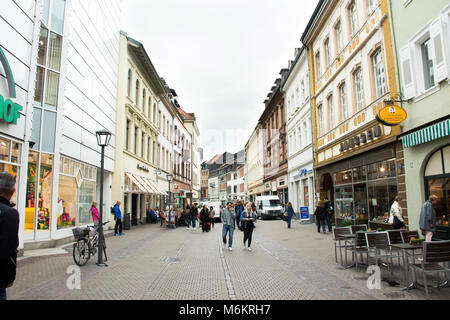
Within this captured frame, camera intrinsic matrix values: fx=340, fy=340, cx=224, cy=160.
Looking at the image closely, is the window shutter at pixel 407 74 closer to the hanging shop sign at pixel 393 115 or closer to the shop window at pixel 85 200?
the hanging shop sign at pixel 393 115

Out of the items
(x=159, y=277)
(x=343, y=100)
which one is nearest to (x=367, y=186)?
(x=343, y=100)

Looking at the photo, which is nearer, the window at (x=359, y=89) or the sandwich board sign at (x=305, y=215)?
the window at (x=359, y=89)

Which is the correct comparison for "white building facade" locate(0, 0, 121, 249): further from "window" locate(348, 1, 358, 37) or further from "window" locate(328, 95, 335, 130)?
"window" locate(328, 95, 335, 130)

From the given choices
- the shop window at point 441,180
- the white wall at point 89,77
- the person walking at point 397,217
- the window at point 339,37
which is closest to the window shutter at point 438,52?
the shop window at point 441,180

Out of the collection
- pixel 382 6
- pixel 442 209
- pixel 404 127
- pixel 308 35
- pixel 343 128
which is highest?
pixel 308 35

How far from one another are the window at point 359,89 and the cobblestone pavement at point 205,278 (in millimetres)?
8378

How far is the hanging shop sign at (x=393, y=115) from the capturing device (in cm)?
1170

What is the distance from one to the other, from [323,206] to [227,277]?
12.2 m

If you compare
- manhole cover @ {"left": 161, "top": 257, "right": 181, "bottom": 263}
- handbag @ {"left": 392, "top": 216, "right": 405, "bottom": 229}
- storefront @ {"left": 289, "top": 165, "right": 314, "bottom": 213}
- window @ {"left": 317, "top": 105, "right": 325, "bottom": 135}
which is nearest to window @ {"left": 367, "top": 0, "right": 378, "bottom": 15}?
window @ {"left": 317, "top": 105, "right": 325, "bottom": 135}

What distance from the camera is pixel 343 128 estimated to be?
1856 centimetres

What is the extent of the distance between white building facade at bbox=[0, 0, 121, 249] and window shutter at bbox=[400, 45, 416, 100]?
12760mm

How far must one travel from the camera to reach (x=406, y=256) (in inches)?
250

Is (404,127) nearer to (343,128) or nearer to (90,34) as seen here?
(343,128)
